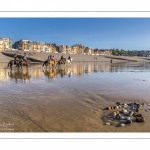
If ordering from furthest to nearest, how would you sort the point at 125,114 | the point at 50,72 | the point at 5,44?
1. the point at 5,44
2. the point at 50,72
3. the point at 125,114

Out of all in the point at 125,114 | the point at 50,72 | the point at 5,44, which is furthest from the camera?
the point at 5,44

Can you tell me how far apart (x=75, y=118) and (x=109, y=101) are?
2.03 metres

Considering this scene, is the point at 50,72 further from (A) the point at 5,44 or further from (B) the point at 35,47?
(B) the point at 35,47

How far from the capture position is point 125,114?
5016mm

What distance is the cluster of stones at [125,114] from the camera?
4501 millimetres

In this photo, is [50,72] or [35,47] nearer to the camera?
[50,72]

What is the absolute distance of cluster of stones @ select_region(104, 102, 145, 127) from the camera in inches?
177

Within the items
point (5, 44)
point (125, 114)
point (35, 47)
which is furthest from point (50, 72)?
point (35, 47)

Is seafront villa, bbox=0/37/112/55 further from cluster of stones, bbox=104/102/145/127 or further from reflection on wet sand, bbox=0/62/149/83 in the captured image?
cluster of stones, bbox=104/102/145/127

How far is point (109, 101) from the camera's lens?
6406 mm

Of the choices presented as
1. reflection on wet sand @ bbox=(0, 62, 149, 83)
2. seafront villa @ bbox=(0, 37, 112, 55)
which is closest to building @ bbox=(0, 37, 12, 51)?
seafront villa @ bbox=(0, 37, 112, 55)

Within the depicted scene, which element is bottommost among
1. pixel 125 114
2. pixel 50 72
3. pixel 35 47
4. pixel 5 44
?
pixel 125 114
